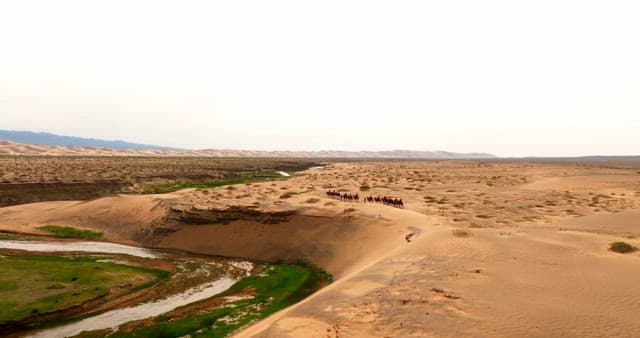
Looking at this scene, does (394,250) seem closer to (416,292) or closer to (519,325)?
(416,292)

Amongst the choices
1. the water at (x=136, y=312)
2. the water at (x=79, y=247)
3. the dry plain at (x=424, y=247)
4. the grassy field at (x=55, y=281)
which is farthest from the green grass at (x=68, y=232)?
the water at (x=136, y=312)

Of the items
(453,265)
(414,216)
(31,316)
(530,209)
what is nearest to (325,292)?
(453,265)

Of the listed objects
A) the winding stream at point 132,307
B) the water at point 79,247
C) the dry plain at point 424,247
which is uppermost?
the dry plain at point 424,247

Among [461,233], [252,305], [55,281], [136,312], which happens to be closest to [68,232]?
[55,281]

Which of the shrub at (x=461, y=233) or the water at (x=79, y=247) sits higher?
the shrub at (x=461, y=233)

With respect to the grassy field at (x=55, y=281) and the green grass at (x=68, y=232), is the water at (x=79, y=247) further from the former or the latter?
the grassy field at (x=55, y=281)
